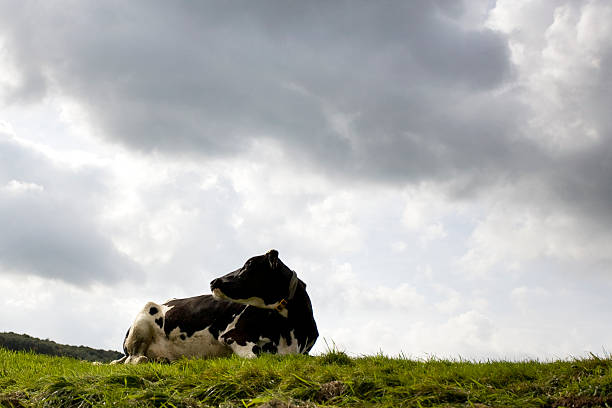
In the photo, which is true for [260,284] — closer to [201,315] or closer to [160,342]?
[201,315]

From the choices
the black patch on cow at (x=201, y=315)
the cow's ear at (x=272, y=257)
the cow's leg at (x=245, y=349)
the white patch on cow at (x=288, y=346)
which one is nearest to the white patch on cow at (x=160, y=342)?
the black patch on cow at (x=201, y=315)

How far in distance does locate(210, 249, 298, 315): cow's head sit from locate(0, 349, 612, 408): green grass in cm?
324

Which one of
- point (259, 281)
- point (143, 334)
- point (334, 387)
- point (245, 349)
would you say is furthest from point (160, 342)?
point (334, 387)

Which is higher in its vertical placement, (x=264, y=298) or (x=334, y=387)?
(x=264, y=298)

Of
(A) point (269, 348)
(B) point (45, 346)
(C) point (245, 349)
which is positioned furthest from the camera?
(B) point (45, 346)

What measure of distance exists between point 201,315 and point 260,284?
1.70 m

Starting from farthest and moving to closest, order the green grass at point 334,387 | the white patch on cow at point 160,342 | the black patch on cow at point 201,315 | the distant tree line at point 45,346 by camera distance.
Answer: the distant tree line at point 45,346 < the white patch on cow at point 160,342 < the black patch on cow at point 201,315 < the green grass at point 334,387

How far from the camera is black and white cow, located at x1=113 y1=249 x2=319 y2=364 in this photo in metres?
11.7

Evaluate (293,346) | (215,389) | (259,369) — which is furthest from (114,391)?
(293,346)

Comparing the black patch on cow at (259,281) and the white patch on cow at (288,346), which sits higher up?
the black patch on cow at (259,281)

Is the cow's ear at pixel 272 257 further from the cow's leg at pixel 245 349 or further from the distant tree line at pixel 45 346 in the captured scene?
the distant tree line at pixel 45 346

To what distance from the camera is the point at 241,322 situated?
11.8 m

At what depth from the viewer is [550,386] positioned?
664 centimetres

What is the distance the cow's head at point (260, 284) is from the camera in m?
11.7
